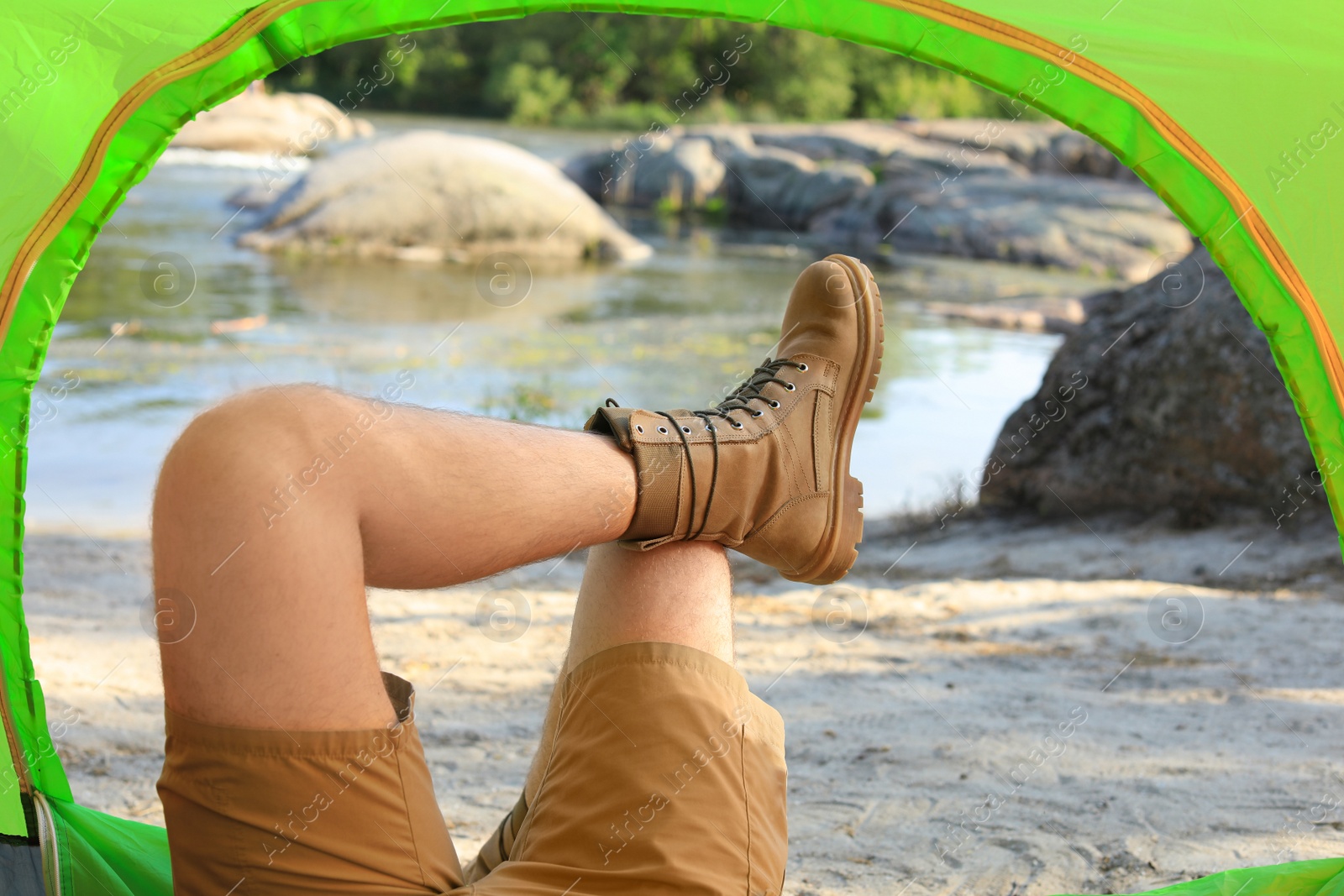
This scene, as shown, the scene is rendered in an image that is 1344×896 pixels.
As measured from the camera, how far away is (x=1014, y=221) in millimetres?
14117

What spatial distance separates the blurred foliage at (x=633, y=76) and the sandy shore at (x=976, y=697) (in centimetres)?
2653

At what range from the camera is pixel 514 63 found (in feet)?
101

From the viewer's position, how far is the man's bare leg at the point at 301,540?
117cm

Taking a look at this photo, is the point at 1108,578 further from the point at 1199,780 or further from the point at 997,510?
the point at 1199,780

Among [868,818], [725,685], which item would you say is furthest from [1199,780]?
[725,685]

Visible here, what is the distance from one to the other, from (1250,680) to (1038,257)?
445 inches

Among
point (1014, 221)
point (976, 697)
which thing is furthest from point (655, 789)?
point (1014, 221)

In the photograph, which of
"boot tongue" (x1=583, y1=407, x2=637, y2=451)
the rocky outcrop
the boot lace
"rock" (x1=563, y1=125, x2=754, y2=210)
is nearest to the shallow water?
the rocky outcrop

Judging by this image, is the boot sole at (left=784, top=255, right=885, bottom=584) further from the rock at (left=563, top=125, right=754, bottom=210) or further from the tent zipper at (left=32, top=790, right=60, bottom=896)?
the rock at (left=563, top=125, right=754, bottom=210)

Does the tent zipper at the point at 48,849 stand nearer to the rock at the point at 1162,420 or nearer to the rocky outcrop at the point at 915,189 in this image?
the rock at the point at 1162,420

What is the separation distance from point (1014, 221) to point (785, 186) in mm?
3767

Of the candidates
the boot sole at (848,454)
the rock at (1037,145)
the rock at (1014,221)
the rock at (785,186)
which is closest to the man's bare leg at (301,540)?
the boot sole at (848,454)

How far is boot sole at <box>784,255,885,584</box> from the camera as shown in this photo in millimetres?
1871

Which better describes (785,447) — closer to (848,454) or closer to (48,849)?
(848,454)
